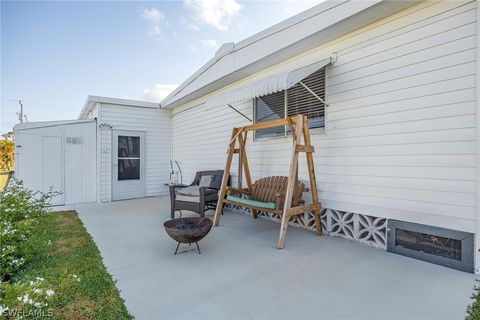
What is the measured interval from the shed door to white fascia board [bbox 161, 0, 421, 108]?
164 inches

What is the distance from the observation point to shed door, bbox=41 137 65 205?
6758mm

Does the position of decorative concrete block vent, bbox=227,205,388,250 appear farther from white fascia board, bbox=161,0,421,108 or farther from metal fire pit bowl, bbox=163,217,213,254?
white fascia board, bbox=161,0,421,108

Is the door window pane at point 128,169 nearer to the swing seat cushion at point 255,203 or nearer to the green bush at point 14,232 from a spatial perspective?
the green bush at point 14,232

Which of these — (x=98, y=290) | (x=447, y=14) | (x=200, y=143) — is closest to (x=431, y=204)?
(x=447, y=14)

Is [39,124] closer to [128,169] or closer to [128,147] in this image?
[128,147]

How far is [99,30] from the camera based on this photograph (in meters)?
7.50

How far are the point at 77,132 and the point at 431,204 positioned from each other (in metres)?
8.21

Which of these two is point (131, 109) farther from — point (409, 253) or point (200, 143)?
point (409, 253)

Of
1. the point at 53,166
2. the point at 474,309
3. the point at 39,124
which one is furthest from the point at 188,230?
the point at 39,124

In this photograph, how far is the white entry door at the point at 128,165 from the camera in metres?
7.67

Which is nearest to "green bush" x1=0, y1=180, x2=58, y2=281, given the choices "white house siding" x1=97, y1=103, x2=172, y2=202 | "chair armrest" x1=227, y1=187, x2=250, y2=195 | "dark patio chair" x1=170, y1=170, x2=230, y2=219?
"dark patio chair" x1=170, y1=170, x2=230, y2=219

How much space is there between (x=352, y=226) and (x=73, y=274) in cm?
358

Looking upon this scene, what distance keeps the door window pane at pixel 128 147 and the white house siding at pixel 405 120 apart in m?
5.76

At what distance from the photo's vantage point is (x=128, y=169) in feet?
26.1
